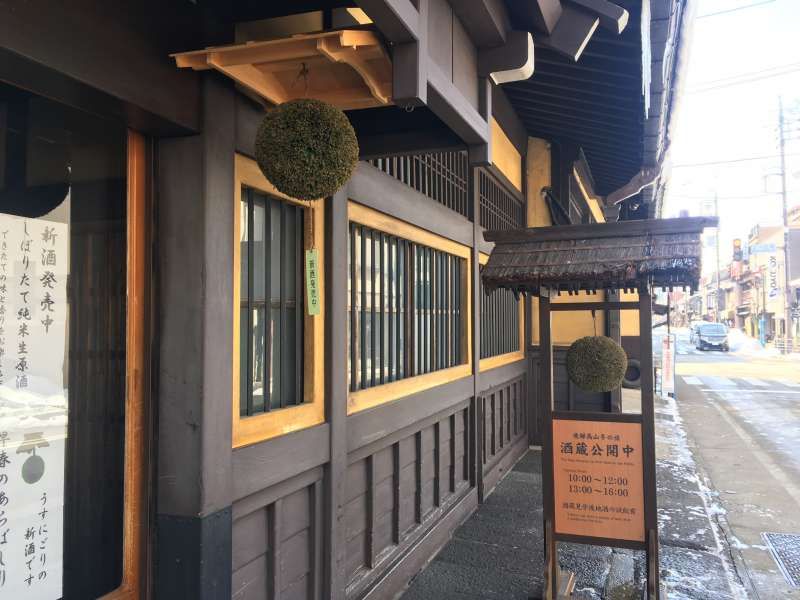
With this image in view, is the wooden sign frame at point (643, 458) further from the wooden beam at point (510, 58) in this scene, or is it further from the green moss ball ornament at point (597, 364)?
the wooden beam at point (510, 58)

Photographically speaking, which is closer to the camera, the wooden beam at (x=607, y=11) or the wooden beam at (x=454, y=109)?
the wooden beam at (x=454, y=109)

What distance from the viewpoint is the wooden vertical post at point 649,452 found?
4.21 meters

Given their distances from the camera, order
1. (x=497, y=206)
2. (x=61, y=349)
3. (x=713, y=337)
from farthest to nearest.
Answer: (x=713, y=337)
(x=497, y=206)
(x=61, y=349)

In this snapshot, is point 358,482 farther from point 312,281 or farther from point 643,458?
point 643,458

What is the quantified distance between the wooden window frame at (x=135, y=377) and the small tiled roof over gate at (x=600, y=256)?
274 centimetres

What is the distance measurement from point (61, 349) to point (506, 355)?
6.90 m

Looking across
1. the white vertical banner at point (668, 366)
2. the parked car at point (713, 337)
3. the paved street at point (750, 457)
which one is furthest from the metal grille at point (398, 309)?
the parked car at point (713, 337)

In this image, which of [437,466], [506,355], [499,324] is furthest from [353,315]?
[506,355]

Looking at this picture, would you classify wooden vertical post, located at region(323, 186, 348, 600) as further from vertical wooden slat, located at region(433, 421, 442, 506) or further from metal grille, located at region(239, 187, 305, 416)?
vertical wooden slat, located at region(433, 421, 442, 506)

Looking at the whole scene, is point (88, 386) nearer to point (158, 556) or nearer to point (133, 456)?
point (133, 456)

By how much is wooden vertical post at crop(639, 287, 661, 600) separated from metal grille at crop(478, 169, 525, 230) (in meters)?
3.15

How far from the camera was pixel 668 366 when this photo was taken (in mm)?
16766

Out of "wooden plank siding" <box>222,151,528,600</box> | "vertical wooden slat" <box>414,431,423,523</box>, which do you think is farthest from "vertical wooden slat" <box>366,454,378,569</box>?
"vertical wooden slat" <box>414,431,423,523</box>

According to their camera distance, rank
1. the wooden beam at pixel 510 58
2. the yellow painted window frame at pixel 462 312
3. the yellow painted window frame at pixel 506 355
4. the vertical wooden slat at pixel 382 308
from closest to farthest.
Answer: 1. the wooden beam at pixel 510 58
2. the yellow painted window frame at pixel 462 312
3. the vertical wooden slat at pixel 382 308
4. the yellow painted window frame at pixel 506 355
